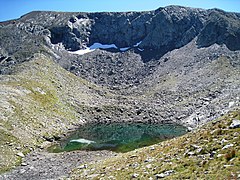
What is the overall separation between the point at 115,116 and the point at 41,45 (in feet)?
259

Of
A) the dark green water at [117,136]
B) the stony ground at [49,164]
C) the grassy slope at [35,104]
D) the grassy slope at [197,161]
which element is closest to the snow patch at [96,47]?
the grassy slope at [35,104]

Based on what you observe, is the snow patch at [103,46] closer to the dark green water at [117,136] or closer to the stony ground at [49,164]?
the dark green water at [117,136]

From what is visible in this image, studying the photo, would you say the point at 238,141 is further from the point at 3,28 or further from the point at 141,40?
the point at 3,28

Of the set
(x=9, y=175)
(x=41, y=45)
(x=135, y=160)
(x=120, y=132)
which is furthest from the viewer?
(x=41, y=45)

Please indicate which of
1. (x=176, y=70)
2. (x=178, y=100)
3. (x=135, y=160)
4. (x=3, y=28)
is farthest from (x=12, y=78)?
Result: (x=3, y=28)

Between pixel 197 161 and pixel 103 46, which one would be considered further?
pixel 103 46

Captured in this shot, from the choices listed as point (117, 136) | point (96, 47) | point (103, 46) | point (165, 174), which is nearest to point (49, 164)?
point (117, 136)

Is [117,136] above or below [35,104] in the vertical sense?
below

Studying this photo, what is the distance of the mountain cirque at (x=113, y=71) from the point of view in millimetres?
79562

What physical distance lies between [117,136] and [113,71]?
82.5m

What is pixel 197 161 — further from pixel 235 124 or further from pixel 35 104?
pixel 35 104

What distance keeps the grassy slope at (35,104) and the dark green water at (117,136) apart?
510 cm

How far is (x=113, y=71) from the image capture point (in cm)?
15862

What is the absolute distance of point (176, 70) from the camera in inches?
5689
